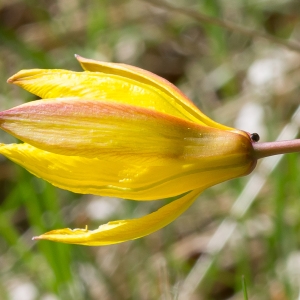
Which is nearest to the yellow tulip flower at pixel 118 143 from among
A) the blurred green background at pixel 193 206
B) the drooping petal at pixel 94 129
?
the drooping petal at pixel 94 129

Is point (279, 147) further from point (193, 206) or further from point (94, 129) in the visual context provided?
point (193, 206)

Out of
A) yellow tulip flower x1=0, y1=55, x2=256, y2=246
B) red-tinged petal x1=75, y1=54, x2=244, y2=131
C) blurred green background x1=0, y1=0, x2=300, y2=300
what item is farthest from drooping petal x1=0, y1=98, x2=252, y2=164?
blurred green background x1=0, y1=0, x2=300, y2=300

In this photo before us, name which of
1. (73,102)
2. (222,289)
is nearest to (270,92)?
(222,289)

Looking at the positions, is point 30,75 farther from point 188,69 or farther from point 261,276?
Answer: point 188,69

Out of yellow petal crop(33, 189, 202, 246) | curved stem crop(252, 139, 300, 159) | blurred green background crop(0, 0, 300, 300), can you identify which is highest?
curved stem crop(252, 139, 300, 159)

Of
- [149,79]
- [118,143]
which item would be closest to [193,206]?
[149,79]

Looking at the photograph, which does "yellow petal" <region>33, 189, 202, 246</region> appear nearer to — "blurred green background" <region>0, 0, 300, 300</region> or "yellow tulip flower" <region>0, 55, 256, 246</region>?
"yellow tulip flower" <region>0, 55, 256, 246</region>
